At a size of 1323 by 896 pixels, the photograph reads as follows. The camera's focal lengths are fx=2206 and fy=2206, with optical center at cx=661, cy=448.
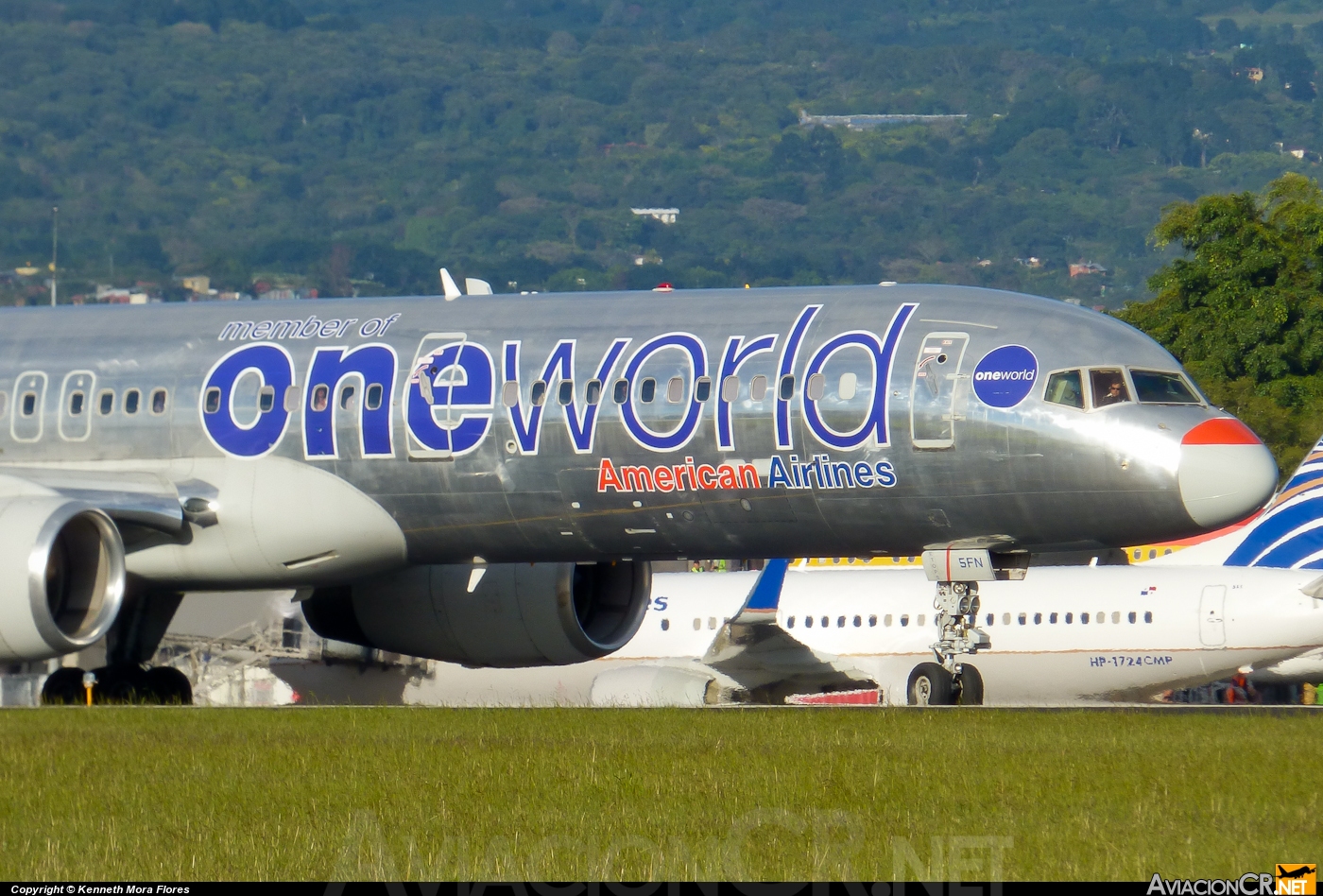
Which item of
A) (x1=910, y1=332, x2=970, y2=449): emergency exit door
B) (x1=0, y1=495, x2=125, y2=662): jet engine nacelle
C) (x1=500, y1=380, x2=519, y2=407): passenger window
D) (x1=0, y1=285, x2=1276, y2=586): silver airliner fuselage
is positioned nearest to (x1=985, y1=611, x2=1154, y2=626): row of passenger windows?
(x1=0, y1=285, x2=1276, y2=586): silver airliner fuselage

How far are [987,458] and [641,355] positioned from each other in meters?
4.14

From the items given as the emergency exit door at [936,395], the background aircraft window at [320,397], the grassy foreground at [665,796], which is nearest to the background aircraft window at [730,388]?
the emergency exit door at [936,395]

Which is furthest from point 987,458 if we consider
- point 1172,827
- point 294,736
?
point 1172,827

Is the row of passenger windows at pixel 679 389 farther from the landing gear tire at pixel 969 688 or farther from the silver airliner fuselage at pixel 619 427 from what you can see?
the landing gear tire at pixel 969 688

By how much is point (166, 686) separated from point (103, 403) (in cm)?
413

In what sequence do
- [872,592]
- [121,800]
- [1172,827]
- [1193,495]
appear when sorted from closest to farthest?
[1172,827] → [121,800] → [1193,495] → [872,592]

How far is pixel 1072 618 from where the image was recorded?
3931 cm

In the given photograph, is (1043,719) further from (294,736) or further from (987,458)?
(294,736)

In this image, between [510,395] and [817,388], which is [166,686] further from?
[817,388]

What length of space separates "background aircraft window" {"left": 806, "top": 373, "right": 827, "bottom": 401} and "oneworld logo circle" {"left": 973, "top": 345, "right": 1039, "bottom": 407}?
163cm

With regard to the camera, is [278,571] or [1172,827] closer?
[1172,827]

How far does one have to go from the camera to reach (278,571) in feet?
85.6

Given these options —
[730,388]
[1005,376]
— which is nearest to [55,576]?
[730,388]

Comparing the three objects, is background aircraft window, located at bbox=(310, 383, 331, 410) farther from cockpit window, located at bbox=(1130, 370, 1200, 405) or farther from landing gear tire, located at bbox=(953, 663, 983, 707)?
cockpit window, located at bbox=(1130, 370, 1200, 405)
